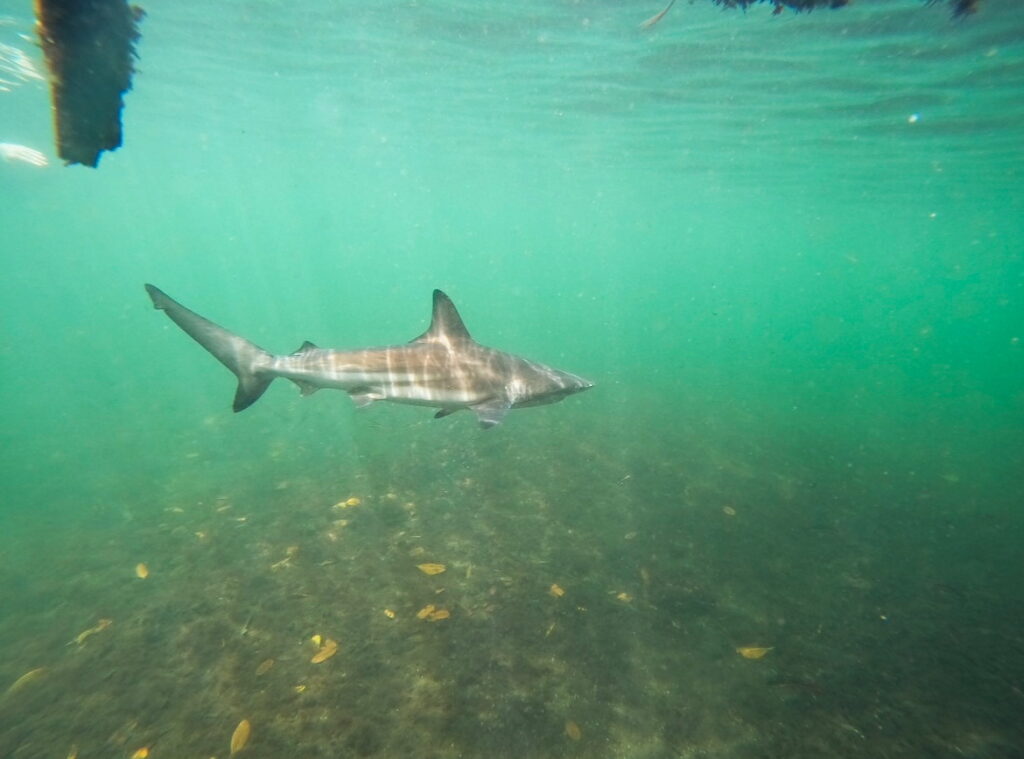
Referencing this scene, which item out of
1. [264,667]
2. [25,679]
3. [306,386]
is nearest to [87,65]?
[306,386]

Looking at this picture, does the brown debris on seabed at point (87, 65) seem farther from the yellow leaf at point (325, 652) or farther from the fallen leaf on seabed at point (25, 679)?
the fallen leaf on seabed at point (25, 679)

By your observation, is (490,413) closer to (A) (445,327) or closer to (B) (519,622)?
(A) (445,327)

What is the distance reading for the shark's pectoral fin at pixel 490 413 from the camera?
6363mm

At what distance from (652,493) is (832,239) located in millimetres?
70930

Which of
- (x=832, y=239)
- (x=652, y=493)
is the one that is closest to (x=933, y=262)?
(x=832, y=239)

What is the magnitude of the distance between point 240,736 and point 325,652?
4.37 feet

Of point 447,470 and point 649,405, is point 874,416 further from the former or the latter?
point 447,470

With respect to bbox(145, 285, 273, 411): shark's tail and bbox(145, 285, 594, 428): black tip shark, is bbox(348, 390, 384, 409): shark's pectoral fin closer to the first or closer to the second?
bbox(145, 285, 594, 428): black tip shark

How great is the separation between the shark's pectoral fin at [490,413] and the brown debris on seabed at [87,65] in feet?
15.2

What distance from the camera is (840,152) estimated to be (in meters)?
25.9

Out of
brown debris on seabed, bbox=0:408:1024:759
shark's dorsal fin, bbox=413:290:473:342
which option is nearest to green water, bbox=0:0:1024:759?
brown debris on seabed, bbox=0:408:1024:759

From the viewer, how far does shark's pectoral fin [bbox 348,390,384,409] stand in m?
6.97

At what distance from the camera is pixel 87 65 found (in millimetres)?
3754

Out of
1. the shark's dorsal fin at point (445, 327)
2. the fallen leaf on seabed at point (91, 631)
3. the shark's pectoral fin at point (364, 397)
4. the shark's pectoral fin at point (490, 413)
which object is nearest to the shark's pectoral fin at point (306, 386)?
the shark's pectoral fin at point (364, 397)
